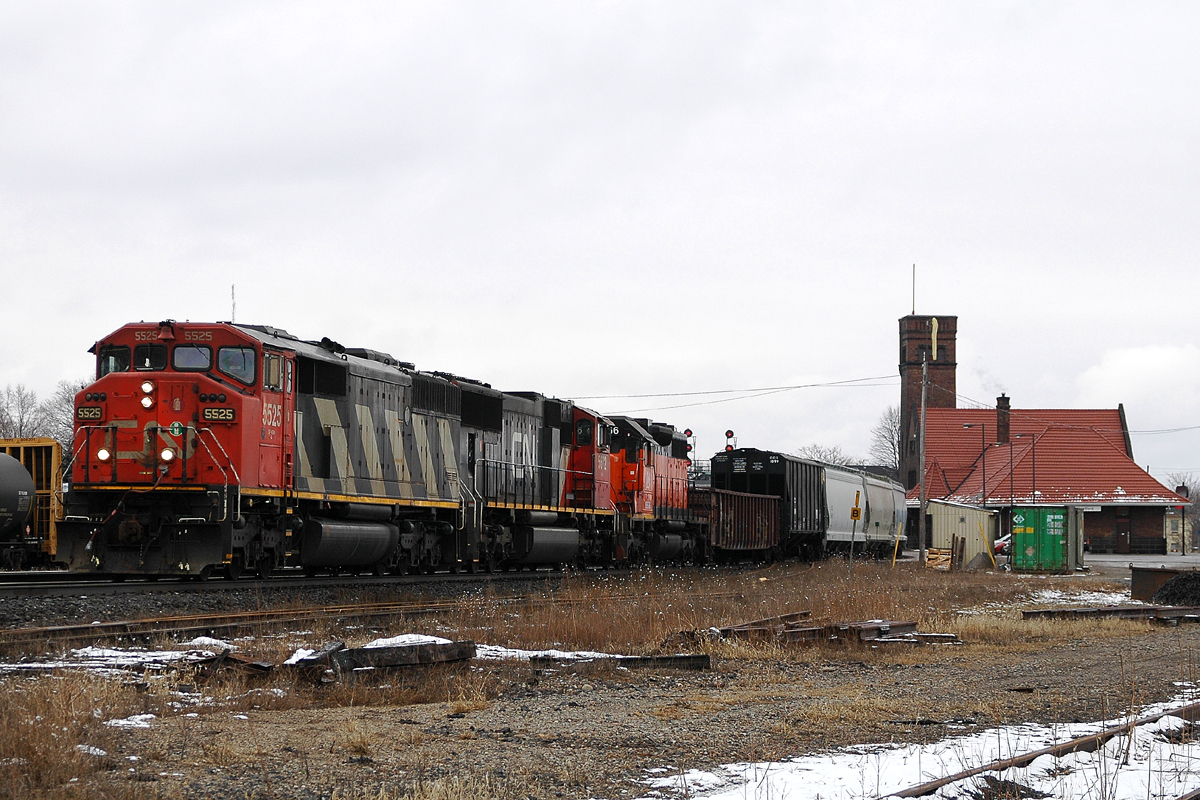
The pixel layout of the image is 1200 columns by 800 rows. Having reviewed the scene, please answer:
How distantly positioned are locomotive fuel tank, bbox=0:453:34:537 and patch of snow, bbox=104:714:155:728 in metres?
15.4

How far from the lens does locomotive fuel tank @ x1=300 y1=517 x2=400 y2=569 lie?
18.4m

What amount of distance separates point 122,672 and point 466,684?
2625 millimetres

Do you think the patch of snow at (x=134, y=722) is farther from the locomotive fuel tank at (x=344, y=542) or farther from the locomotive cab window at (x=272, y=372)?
the locomotive fuel tank at (x=344, y=542)

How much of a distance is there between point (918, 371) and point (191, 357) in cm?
7551

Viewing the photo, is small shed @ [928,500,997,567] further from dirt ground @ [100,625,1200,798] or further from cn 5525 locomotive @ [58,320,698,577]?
dirt ground @ [100,625,1200,798]

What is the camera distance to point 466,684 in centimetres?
943

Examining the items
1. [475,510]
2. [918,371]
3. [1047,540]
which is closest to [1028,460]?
[918,371]

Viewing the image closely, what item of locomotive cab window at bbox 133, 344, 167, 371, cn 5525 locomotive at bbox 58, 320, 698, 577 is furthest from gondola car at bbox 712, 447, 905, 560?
locomotive cab window at bbox 133, 344, 167, 371

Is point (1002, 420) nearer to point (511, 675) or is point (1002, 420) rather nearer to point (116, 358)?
point (116, 358)

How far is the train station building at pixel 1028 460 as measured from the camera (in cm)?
7106

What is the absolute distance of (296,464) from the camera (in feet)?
59.8

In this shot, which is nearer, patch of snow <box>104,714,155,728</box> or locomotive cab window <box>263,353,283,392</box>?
patch of snow <box>104,714,155,728</box>

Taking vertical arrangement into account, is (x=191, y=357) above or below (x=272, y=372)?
above

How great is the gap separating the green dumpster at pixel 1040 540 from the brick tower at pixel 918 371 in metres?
46.5
